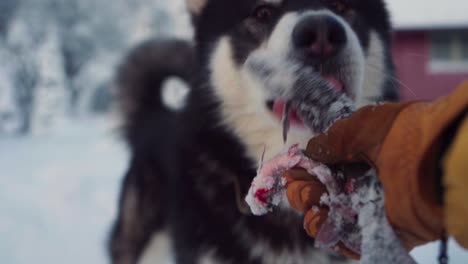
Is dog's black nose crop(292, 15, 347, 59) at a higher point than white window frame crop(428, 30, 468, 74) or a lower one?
higher

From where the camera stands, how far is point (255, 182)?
965mm

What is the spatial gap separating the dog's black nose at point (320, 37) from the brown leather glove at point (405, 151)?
20.1 inches

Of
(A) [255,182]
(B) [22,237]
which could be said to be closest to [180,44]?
(B) [22,237]

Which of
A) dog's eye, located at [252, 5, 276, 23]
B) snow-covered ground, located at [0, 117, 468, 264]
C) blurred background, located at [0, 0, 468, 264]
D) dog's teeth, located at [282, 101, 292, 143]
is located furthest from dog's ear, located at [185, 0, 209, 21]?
snow-covered ground, located at [0, 117, 468, 264]

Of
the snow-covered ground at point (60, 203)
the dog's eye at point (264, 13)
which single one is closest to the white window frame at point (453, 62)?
the snow-covered ground at point (60, 203)

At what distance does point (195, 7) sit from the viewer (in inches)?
83.6

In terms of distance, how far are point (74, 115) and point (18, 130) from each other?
2756 mm

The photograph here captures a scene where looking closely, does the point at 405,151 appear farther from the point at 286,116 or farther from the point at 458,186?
the point at 286,116

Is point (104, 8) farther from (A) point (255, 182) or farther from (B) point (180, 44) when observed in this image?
(A) point (255, 182)

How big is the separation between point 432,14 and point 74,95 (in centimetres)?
983

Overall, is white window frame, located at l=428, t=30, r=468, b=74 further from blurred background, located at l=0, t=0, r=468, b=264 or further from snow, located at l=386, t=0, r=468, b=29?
snow, located at l=386, t=0, r=468, b=29

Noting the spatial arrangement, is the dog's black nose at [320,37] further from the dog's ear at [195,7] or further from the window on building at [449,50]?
the window on building at [449,50]

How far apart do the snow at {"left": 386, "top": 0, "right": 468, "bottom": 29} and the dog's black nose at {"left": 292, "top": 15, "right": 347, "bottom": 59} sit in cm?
1081

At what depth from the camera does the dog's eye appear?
167cm
